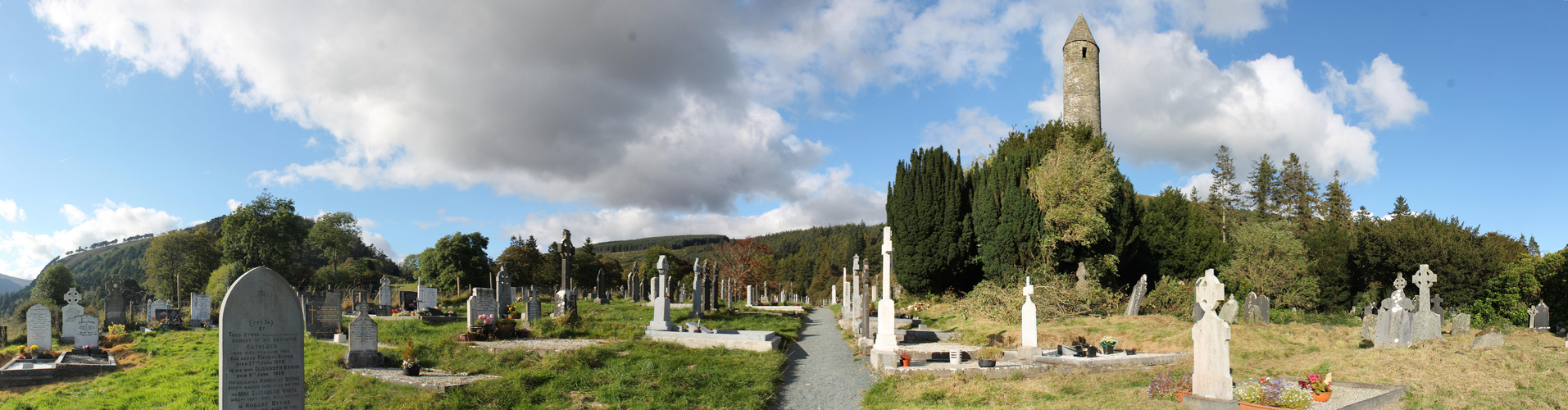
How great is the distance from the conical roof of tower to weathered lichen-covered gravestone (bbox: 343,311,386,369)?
3502cm

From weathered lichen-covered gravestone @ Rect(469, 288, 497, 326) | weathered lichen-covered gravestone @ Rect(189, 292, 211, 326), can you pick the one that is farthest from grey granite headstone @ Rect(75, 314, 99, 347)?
weathered lichen-covered gravestone @ Rect(469, 288, 497, 326)

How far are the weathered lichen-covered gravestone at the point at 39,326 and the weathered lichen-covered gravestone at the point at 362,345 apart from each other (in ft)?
29.7

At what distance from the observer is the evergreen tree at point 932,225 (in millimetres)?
25297

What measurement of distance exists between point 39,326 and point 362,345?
31.0 feet

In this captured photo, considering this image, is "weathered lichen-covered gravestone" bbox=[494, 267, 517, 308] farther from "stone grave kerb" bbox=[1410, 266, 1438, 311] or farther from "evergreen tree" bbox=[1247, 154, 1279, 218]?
"evergreen tree" bbox=[1247, 154, 1279, 218]

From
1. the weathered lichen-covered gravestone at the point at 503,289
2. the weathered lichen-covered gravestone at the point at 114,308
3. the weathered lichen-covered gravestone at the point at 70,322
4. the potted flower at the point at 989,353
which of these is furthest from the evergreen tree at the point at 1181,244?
the weathered lichen-covered gravestone at the point at 114,308

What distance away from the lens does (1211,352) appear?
8.05 meters

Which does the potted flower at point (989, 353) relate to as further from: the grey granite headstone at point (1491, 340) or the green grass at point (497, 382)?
the grey granite headstone at point (1491, 340)

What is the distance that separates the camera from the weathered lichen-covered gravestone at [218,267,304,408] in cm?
502

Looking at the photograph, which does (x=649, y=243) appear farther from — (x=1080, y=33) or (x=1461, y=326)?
(x=1461, y=326)

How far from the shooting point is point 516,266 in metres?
53.2

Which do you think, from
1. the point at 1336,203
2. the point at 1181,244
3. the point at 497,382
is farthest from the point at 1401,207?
the point at 497,382

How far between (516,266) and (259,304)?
51.1 m

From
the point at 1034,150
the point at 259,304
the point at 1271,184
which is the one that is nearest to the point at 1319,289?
the point at 1034,150
